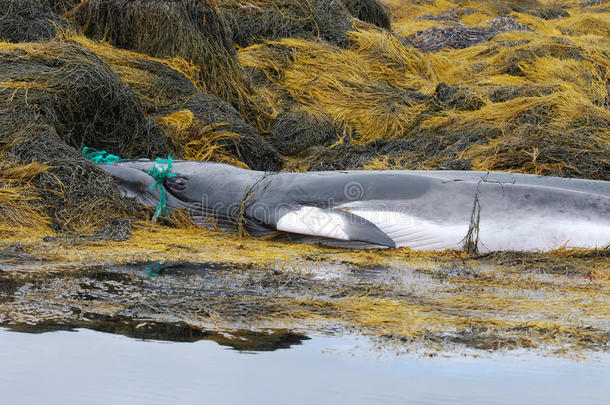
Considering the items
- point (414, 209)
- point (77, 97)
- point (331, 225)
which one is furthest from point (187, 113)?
point (414, 209)

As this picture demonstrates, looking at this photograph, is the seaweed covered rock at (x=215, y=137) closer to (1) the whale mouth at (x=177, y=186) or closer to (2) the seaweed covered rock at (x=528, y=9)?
(1) the whale mouth at (x=177, y=186)

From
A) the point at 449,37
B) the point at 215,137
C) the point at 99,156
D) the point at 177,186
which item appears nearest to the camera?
the point at 177,186

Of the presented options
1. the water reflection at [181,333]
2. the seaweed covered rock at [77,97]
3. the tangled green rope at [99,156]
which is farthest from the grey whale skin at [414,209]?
the water reflection at [181,333]

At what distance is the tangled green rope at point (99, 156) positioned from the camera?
6207 millimetres

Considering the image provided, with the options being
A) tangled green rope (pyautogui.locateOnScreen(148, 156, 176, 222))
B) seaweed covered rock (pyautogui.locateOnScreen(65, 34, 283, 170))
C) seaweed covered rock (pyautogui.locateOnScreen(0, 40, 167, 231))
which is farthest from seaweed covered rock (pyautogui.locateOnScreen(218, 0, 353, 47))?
tangled green rope (pyautogui.locateOnScreen(148, 156, 176, 222))

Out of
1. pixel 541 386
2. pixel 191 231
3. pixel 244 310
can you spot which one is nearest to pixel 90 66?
pixel 191 231

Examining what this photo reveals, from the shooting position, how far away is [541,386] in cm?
213

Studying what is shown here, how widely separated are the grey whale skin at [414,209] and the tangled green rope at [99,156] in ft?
2.81

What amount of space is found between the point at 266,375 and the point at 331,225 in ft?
8.96

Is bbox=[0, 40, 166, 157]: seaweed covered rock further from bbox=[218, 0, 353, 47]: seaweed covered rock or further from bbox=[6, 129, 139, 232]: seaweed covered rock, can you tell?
bbox=[218, 0, 353, 47]: seaweed covered rock

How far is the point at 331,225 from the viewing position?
15.9ft

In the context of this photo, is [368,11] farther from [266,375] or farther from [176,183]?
[266,375]

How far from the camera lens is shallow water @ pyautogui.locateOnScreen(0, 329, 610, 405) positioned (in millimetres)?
1993

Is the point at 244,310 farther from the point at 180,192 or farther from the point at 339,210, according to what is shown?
the point at 180,192
